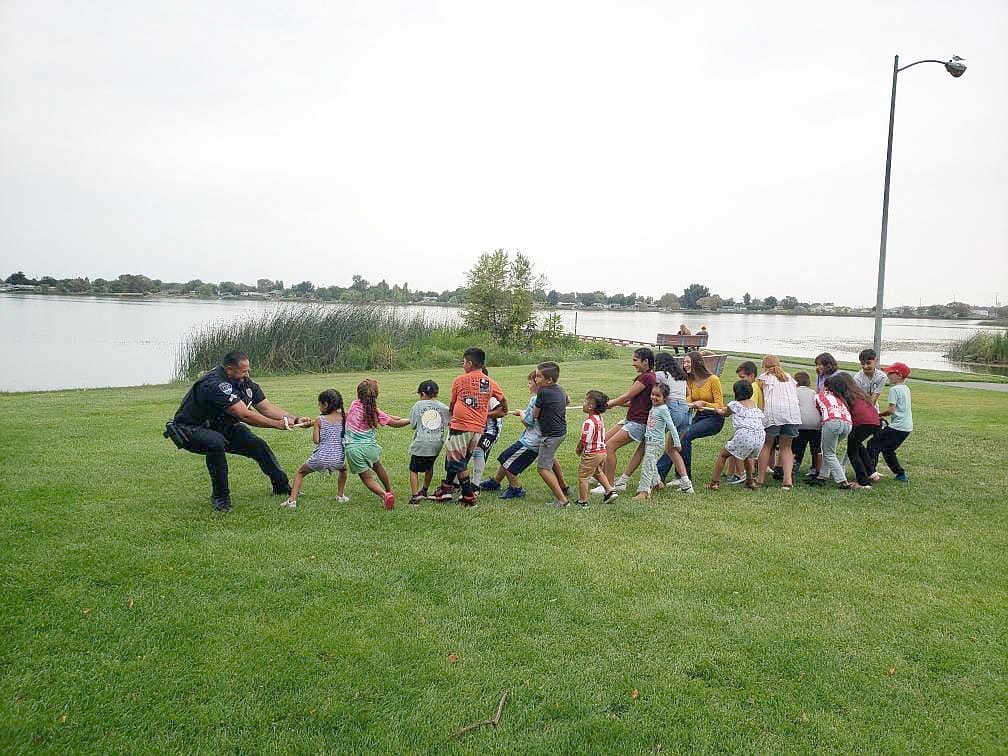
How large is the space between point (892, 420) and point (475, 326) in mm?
26282

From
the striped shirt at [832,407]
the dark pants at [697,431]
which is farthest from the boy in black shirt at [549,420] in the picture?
the striped shirt at [832,407]

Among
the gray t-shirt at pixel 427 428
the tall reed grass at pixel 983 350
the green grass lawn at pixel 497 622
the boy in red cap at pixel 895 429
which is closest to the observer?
the green grass lawn at pixel 497 622

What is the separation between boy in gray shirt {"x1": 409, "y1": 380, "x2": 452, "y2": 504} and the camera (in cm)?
725

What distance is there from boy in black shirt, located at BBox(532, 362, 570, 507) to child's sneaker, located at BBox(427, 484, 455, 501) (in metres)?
0.94

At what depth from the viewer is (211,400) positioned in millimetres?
6941

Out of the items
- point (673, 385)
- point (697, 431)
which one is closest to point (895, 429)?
point (697, 431)

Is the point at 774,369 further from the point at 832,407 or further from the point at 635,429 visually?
the point at 635,429

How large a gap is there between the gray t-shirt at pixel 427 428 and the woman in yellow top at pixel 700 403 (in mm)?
2685

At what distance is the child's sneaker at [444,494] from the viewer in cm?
738

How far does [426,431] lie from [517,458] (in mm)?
1029

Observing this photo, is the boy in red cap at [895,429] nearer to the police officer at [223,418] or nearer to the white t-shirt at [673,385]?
the white t-shirt at [673,385]

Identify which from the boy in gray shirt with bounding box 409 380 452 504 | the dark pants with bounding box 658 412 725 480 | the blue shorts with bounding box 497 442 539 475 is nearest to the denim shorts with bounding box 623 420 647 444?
the dark pants with bounding box 658 412 725 480

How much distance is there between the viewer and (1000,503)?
7.66 meters

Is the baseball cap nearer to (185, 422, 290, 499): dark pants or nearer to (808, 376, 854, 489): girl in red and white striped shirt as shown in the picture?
(808, 376, 854, 489): girl in red and white striped shirt
